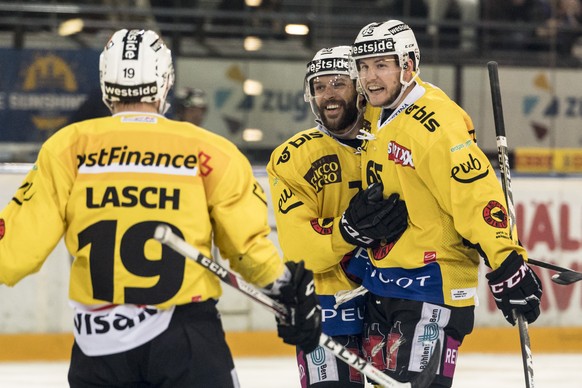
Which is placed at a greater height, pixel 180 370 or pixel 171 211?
pixel 171 211

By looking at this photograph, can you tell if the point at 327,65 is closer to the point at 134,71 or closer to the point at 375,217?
the point at 375,217

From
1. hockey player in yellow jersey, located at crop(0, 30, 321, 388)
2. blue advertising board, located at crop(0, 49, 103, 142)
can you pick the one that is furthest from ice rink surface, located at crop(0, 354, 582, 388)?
hockey player in yellow jersey, located at crop(0, 30, 321, 388)

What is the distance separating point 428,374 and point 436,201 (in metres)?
0.47

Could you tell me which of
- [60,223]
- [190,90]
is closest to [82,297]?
[60,223]

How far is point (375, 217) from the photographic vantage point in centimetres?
337

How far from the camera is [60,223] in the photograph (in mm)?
2625

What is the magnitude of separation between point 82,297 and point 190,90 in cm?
442

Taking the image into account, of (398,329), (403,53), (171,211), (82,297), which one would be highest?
(403,53)

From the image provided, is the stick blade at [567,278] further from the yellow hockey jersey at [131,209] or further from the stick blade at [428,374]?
the yellow hockey jersey at [131,209]

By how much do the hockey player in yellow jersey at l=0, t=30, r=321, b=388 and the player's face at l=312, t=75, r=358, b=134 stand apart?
3.50 ft

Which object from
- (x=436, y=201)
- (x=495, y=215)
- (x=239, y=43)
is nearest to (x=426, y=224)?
(x=436, y=201)

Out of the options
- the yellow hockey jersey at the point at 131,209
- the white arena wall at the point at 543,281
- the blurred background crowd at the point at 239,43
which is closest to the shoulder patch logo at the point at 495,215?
the yellow hockey jersey at the point at 131,209

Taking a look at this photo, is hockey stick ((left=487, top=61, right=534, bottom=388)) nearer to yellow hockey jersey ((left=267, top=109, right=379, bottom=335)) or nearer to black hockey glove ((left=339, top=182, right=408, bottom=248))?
black hockey glove ((left=339, top=182, right=408, bottom=248))

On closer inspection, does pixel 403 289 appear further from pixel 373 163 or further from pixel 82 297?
pixel 82 297
